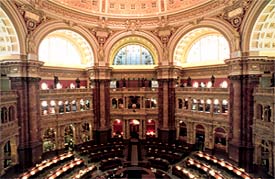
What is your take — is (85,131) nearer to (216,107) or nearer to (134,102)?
(134,102)

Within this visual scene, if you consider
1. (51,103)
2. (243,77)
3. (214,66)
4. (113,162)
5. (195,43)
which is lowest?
(113,162)

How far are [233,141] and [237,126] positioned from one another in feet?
6.38

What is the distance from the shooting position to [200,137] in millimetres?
30062

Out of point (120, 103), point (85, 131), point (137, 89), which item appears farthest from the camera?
point (120, 103)

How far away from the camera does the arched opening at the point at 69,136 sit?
28656 mm

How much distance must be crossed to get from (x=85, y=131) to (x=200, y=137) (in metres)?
18.1

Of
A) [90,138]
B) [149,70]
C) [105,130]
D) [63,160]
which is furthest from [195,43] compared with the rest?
[63,160]

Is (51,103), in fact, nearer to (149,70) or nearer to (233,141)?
(149,70)

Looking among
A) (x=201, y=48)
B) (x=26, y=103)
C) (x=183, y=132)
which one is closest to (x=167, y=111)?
(x=183, y=132)

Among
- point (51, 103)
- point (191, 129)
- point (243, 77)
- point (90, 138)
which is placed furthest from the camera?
point (90, 138)

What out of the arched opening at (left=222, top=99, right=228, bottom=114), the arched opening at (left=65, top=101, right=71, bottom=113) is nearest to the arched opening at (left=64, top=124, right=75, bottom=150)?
the arched opening at (left=65, top=101, right=71, bottom=113)

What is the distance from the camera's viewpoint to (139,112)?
3156 cm

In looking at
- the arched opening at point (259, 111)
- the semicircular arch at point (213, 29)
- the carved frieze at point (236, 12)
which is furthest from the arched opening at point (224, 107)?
the carved frieze at point (236, 12)

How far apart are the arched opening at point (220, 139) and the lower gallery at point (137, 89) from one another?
138mm
